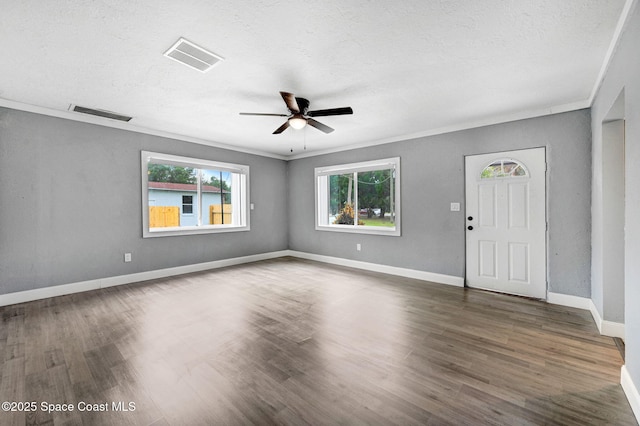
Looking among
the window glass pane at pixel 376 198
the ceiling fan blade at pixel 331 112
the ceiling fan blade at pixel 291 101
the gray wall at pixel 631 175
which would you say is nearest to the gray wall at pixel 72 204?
the ceiling fan blade at pixel 291 101

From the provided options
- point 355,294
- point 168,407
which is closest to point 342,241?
point 355,294

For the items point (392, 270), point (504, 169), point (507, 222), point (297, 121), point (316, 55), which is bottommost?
point (392, 270)

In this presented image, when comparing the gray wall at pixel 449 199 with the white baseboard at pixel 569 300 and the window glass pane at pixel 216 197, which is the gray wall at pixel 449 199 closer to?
the white baseboard at pixel 569 300

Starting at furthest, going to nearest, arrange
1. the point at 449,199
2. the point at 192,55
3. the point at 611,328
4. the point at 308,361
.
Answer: the point at 449,199 < the point at 611,328 < the point at 192,55 < the point at 308,361

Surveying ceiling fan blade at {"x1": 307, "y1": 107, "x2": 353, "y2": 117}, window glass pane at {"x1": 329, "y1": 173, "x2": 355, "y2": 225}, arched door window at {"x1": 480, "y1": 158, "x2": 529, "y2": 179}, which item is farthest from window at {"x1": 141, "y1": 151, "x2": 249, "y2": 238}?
arched door window at {"x1": 480, "y1": 158, "x2": 529, "y2": 179}

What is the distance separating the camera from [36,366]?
2109 mm

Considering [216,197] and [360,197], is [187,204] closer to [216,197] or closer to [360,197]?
[216,197]

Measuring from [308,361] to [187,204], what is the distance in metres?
4.34

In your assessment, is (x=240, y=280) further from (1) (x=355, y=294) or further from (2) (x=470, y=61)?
(2) (x=470, y=61)

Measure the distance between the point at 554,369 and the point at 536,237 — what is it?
7.07 ft

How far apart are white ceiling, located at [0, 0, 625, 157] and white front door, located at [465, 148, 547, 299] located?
28.3 inches

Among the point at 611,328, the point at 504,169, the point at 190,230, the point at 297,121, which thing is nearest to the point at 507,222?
the point at 504,169

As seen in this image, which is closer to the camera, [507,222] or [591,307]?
[591,307]

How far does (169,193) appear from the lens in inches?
195
